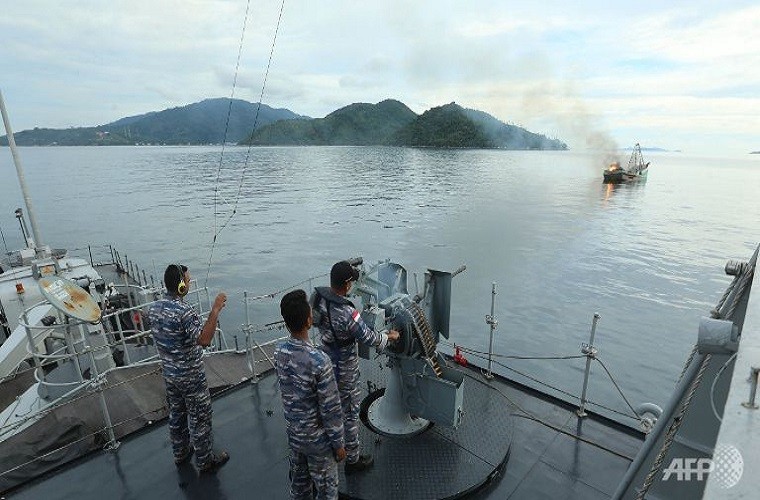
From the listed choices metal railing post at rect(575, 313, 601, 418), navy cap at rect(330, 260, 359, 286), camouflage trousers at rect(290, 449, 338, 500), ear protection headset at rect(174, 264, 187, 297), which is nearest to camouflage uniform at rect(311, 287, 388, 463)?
navy cap at rect(330, 260, 359, 286)

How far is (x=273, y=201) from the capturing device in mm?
52344

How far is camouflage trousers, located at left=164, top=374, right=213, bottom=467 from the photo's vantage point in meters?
4.40

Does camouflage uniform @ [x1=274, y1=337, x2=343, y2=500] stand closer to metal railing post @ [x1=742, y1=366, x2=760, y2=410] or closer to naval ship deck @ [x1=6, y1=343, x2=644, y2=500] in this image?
naval ship deck @ [x1=6, y1=343, x2=644, y2=500]

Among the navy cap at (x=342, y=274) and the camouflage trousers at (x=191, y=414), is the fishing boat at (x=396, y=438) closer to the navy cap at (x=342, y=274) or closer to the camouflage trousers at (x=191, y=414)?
the camouflage trousers at (x=191, y=414)

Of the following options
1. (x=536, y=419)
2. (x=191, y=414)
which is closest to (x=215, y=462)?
(x=191, y=414)

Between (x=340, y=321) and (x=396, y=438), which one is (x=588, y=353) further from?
(x=340, y=321)

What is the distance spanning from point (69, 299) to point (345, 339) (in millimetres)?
3345

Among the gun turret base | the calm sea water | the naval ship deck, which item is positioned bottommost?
the calm sea water

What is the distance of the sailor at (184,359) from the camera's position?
4066 mm

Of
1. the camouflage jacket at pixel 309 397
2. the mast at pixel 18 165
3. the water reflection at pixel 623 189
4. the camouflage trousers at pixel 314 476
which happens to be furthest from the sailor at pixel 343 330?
the water reflection at pixel 623 189

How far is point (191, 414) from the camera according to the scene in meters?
4.44

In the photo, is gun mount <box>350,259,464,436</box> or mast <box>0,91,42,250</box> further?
mast <box>0,91,42,250</box>

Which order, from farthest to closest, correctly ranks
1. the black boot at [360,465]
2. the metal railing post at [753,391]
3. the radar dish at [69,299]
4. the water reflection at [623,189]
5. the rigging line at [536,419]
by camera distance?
the water reflection at [623,189] < the rigging line at [536,419] < the black boot at [360,465] < the radar dish at [69,299] < the metal railing post at [753,391]

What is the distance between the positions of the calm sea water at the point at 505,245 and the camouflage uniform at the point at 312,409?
9.00 meters
